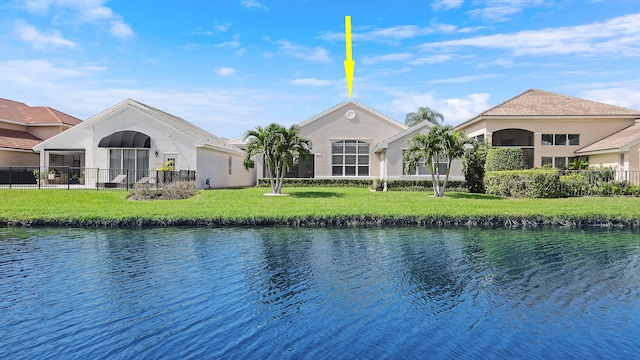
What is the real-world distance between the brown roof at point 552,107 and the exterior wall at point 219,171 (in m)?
19.6

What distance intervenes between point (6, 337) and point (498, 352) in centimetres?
697

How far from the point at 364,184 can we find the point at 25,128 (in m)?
29.2

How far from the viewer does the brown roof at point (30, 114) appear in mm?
39272

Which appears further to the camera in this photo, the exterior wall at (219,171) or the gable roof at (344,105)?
the gable roof at (344,105)

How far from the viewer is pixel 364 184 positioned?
1416 inches

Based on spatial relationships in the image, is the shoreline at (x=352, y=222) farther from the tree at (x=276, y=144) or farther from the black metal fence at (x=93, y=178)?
the black metal fence at (x=93, y=178)

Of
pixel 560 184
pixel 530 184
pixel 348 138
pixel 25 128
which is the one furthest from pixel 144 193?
pixel 25 128

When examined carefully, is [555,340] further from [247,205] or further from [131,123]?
[131,123]

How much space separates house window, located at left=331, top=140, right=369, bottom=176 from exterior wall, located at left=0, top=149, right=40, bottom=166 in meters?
23.9

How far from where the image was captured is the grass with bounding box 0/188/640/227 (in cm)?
1817

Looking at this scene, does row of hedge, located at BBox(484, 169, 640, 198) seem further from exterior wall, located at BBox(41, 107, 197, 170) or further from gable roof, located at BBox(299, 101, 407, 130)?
exterior wall, located at BBox(41, 107, 197, 170)

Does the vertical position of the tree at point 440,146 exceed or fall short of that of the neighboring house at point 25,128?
it falls short

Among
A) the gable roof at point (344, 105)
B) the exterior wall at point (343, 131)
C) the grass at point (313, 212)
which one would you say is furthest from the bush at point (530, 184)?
the exterior wall at point (343, 131)

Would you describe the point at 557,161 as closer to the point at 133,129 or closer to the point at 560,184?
the point at 560,184
